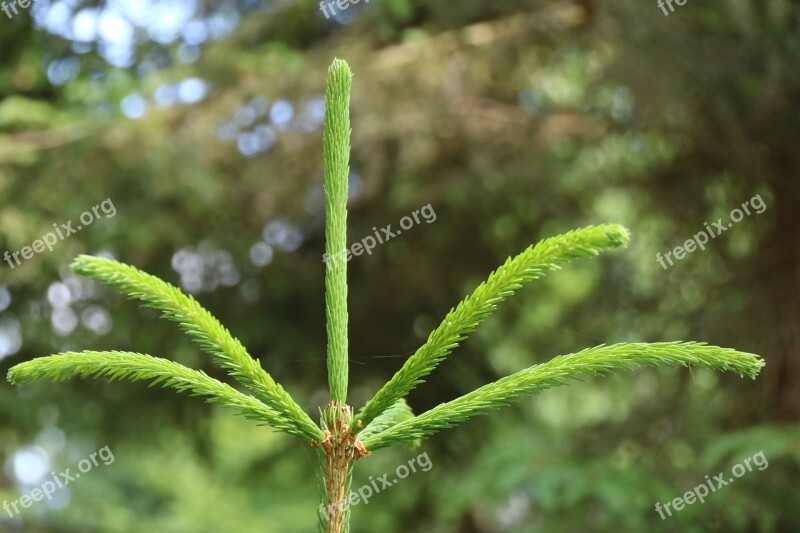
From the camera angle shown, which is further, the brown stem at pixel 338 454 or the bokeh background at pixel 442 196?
the bokeh background at pixel 442 196

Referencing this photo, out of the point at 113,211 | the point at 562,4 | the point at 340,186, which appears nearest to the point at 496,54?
the point at 562,4

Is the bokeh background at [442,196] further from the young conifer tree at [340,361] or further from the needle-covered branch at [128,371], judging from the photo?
the needle-covered branch at [128,371]

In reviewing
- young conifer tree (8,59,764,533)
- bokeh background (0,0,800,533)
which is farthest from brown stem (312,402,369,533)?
bokeh background (0,0,800,533)

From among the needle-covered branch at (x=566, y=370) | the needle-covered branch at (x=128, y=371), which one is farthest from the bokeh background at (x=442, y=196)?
the needle-covered branch at (x=128, y=371)

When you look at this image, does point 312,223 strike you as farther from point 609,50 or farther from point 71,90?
point 609,50

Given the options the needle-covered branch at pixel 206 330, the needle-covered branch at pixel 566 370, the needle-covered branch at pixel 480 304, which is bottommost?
the needle-covered branch at pixel 566 370

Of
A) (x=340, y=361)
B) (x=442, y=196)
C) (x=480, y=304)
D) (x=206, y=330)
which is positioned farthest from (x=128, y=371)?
(x=442, y=196)

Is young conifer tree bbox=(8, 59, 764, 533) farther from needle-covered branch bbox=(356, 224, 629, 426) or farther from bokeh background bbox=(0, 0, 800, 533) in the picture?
bokeh background bbox=(0, 0, 800, 533)
